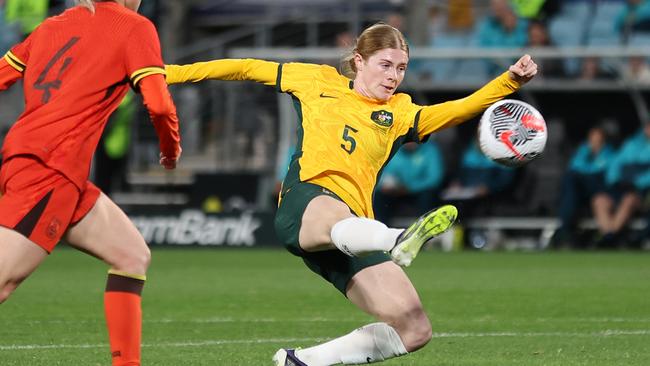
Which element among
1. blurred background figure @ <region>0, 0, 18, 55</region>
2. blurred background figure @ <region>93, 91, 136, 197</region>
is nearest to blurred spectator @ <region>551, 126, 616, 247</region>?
blurred background figure @ <region>93, 91, 136, 197</region>

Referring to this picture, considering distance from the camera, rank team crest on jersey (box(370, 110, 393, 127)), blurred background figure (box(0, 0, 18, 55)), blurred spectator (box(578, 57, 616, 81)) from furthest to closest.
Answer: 1. blurred background figure (box(0, 0, 18, 55))
2. blurred spectator (box(578, 57, 616, 81))
3. team crest on jersey (box(370, 110, 393, 127))

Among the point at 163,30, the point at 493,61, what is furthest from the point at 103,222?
the point at 163,30

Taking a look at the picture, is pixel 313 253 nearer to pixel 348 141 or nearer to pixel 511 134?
pixel 348 141

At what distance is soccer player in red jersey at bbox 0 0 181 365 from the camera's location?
19.6 ft

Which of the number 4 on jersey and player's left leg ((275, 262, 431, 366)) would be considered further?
player's left leg ((275, 262, 431, 366))

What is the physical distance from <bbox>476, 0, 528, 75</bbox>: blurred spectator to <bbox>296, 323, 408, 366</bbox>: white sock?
1382 cm

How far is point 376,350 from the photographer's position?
670cm

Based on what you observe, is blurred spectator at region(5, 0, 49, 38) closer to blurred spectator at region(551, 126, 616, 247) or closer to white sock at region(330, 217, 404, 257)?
blurred spectator at region(551, 126, 616, 247)

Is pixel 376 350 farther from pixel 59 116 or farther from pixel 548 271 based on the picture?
pixel 548 271

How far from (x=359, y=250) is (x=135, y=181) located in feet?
53.5

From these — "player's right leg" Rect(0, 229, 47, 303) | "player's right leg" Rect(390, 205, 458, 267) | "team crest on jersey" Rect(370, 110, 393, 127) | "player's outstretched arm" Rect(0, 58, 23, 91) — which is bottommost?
"player's right leg" Rect(0, 229, 47, 303)

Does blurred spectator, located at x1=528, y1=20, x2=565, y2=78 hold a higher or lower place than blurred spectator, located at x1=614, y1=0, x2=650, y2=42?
lower

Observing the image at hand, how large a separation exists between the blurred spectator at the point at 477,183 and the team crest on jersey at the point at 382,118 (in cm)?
1287

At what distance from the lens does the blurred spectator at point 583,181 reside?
64.8ft
